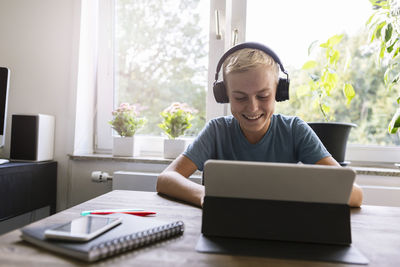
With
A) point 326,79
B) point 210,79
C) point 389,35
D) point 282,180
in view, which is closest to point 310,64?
point 326,79

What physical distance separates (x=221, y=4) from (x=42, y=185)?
5.08ft

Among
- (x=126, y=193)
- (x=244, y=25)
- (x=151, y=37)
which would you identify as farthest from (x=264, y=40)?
(x=126, y=193)

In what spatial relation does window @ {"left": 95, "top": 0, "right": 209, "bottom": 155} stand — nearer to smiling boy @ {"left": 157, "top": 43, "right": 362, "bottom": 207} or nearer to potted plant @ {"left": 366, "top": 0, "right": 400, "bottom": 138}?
smiling boy @ {"left": 157, "top": 43, "right": 362, "bottom": 207}

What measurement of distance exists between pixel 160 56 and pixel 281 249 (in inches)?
74.5

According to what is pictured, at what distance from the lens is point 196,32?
89.3 inches

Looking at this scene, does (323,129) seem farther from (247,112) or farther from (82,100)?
(82,100)

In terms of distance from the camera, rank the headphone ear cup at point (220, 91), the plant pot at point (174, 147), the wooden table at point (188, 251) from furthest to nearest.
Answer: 1. the plant pot at point (174, 147)
2. the headphone ear cup at point (220, 91)
3. the wooden table at point (188, 251)

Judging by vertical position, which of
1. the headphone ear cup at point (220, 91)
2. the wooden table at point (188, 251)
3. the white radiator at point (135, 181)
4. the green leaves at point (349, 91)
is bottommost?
the white radiator at point (135, 181)

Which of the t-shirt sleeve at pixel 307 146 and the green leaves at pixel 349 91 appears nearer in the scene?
the t-shirt sleeve at pixel 307 146

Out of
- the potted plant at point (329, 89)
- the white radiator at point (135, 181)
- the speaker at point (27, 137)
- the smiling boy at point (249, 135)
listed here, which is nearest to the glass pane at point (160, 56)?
the white radiator at point (135, 181)

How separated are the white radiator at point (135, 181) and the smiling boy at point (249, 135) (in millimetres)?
479

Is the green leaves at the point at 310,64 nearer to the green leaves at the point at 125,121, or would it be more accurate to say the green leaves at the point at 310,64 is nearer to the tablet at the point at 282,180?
the green leaves at the point at 125,121

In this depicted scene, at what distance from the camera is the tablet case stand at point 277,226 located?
2.17 ft

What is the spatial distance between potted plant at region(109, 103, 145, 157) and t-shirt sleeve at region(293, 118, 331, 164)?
3.37 feet
